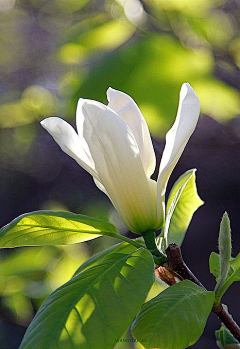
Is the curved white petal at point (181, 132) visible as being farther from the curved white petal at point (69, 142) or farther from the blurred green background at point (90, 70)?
the blurred green background at point (90, 70)

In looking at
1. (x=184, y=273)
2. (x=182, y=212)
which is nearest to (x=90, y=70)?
(x=182, y=212)

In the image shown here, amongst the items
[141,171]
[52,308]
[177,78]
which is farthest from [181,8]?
[52,308]

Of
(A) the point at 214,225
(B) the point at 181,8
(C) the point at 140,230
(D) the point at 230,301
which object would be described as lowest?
(D) the point at 230,301

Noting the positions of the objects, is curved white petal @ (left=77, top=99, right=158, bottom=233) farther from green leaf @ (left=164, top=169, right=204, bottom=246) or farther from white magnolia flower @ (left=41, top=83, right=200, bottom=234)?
green leaf @ (left=164, top=169, right=204, bottom=246)

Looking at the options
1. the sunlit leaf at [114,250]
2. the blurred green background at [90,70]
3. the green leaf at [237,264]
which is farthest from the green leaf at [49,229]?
the blurred green background at [90,70]

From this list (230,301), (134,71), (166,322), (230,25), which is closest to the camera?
(166,322)

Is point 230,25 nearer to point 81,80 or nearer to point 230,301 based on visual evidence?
point 81,80

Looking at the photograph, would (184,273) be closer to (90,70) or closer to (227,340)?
(227,340)
